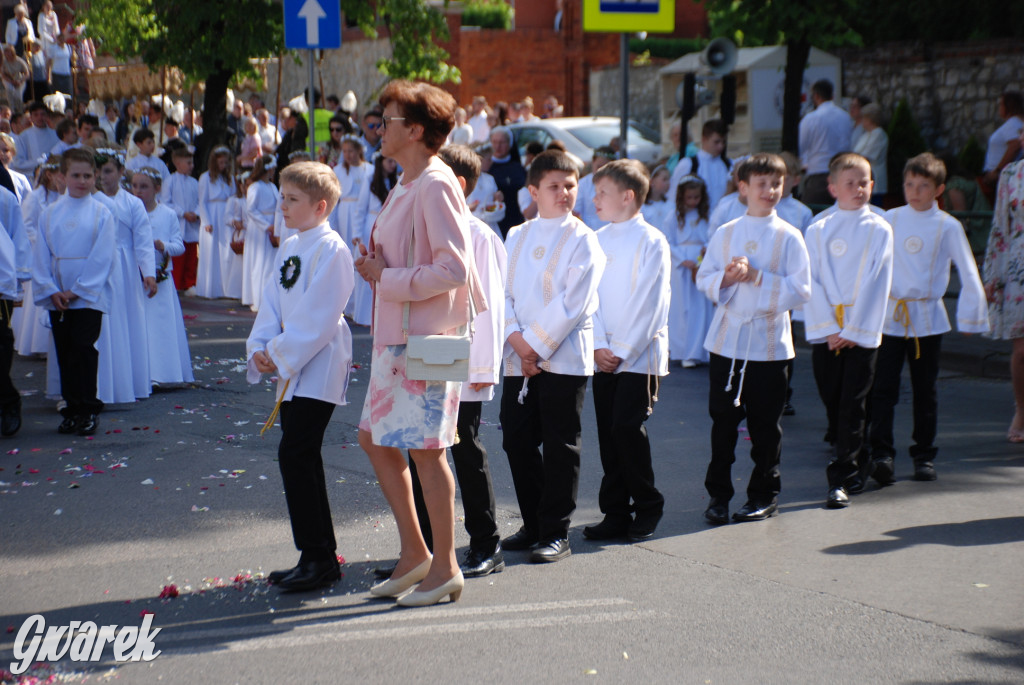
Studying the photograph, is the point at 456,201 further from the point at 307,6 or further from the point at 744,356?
the point at 307,6

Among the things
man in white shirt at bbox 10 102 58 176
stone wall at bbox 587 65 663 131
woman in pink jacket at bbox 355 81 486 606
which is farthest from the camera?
stone wall at bbox 587 65 663 131

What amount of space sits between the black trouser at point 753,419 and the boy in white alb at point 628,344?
A: 1.46 feet

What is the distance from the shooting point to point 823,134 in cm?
1656

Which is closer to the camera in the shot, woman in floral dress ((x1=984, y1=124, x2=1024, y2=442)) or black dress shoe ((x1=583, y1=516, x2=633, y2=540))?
black dress shoe ((x1=583, y1=516, x2=633, y2=540))

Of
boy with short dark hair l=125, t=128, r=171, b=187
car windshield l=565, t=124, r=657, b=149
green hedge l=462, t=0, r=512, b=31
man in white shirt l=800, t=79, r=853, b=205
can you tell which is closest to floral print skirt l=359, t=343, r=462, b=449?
boy with short dark hair l=125, t=128, r=171, b=187

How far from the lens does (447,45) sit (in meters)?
35.3

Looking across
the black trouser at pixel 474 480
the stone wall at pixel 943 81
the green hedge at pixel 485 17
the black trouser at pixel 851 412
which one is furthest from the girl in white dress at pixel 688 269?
the green hedge at pixel 485 17

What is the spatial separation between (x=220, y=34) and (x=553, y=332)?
607 inches

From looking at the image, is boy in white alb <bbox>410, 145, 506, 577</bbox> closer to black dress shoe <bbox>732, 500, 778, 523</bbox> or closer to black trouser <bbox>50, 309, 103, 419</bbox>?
black dress shoe <bbox>732, 500, 778, 523</bbox>

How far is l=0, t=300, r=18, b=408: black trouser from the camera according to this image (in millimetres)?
7840

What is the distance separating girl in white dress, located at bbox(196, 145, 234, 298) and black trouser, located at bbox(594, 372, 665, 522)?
1097 cm

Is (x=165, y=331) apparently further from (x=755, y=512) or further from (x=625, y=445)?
(x=755, y=512)

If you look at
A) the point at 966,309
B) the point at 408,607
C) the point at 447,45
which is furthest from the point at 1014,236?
the point at 447,45

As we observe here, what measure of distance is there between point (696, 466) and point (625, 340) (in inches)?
72.3
